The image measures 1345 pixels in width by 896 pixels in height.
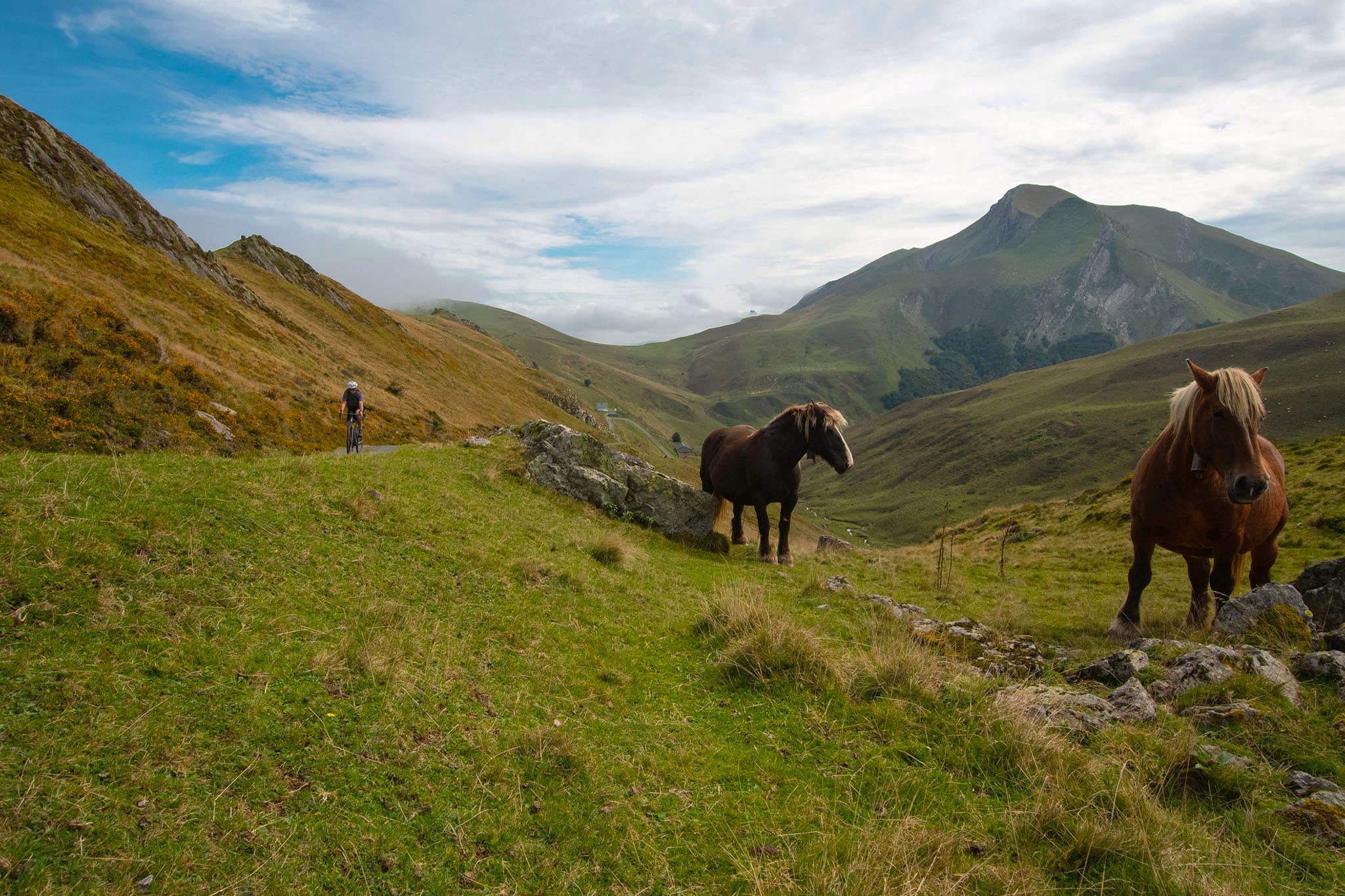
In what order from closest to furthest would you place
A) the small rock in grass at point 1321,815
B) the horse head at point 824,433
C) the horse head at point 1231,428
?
the small rock in grass at point 1321,815
the horse head at point 1231,428
the horse head at point 824,433

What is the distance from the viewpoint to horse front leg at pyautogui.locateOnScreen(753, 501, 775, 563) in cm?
1540

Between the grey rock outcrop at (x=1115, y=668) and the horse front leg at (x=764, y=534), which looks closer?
the grey rock outcrop at (x=1115, y=668)

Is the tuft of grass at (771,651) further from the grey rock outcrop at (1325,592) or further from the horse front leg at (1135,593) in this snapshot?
the grey rock outcrop at (1325,592)

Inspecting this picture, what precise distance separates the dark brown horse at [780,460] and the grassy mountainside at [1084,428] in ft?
395

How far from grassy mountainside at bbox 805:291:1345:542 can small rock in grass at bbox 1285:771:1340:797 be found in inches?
5109

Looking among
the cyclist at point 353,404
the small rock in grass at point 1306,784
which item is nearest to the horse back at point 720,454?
the cyclist at point 353,404

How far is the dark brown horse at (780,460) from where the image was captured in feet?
49.9

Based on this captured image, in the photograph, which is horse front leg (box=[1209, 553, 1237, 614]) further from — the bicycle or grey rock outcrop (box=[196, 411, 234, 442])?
grey rock outcrop (box=[196, 411, 234, 442])

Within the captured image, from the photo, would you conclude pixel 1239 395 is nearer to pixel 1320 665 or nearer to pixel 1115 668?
pixel 1320 665

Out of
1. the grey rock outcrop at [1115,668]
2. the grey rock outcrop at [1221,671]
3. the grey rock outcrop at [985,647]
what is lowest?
the grey rock outcrop at [985,647]

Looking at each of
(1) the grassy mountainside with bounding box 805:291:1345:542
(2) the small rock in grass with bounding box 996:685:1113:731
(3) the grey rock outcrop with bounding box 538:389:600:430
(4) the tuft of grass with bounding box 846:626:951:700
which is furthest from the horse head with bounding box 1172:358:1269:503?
(1) the grassy mountainside with bounding box 805:291:1345:542

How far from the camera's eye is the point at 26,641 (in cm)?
443

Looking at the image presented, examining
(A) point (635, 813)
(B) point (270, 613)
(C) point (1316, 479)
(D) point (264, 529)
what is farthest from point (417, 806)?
(C) point (1316, 479)

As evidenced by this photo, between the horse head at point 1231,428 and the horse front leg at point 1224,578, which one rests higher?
the horse head at point 1231,428
